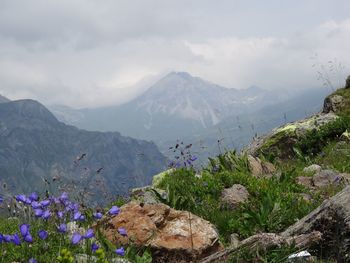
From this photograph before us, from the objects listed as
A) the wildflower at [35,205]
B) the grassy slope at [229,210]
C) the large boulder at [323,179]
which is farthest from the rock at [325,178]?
the wildflower at [35,205]

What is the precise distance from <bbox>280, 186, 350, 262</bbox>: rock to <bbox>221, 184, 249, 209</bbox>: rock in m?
2.29

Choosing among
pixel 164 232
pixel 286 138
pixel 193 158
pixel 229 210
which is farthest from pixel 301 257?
pixel 286 138

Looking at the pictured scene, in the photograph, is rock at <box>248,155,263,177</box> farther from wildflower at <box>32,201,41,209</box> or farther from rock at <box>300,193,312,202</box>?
wildflower at <box>32,201,41,209</box>

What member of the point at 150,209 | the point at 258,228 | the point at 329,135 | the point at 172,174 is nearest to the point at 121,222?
the point at 150,209

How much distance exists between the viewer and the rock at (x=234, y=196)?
8.64 meters

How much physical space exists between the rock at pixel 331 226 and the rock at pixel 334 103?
38.8ft

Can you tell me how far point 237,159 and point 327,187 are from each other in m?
2.76

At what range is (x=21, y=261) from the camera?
5.19 meters

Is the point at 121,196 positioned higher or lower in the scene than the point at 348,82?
lower

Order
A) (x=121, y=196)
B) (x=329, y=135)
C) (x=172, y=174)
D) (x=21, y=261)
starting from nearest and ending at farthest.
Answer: (x=21, y=261), (x=121, y=196), (x=172, y=174), (x=329, y=135)

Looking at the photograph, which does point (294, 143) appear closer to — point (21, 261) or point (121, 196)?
point (121, 196)

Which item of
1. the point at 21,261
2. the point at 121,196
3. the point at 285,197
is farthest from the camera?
the point at 121,196

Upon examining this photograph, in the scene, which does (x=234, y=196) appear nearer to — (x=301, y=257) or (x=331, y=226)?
(x=331, y=226)

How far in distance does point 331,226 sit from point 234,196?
3.13 meters
